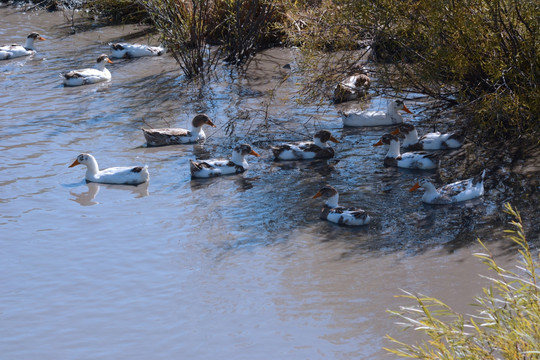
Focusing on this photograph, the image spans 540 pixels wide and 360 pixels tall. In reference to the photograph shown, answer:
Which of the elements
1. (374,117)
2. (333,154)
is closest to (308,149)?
(333,154)

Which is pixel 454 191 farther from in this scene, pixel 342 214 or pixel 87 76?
pixel 87 76

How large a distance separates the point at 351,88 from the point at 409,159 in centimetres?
318

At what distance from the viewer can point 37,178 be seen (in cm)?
1028

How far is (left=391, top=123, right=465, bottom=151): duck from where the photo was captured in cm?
1067

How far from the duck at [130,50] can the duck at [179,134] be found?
20.3 ft

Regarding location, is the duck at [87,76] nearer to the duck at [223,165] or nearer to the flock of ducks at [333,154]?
the flock of ducks at [333,154]

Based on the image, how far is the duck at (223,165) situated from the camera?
33.3ft

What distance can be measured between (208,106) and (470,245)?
7.21m

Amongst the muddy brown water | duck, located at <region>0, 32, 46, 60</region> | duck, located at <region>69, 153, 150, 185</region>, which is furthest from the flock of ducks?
duck, located at <region>0, 32, 46, 60</region>

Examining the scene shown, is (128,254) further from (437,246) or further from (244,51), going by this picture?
(244,51)

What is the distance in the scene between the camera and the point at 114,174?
10.1 metres

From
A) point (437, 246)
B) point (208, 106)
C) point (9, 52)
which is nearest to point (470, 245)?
point (437, 246)

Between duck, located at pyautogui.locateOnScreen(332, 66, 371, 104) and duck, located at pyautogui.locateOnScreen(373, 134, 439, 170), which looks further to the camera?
duck, located at pyautogui.locateOnScreen(332, 66, 371, 104)

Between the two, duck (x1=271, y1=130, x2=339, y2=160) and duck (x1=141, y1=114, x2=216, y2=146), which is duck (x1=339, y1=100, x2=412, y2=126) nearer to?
duck (x1=271, y1=130, x2=339, y2=160)
